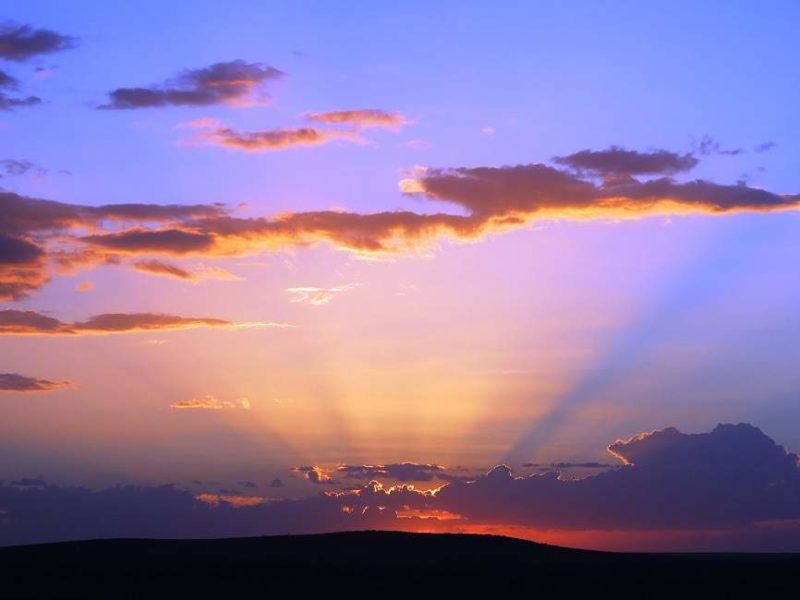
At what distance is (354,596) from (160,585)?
9276mm

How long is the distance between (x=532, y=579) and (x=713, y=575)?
47.1 ft

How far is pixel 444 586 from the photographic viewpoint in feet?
178

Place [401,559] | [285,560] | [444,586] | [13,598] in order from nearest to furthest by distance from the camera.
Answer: [13,598] < [444,586] < [285,560] < [401,559]

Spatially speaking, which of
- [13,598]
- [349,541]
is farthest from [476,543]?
[13,598]

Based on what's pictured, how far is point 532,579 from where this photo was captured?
58.6 m

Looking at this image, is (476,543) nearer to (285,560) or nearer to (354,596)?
(285,560)

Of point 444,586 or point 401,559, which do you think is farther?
point 401,559

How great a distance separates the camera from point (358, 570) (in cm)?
5941

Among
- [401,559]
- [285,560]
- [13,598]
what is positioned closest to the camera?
[13,598]

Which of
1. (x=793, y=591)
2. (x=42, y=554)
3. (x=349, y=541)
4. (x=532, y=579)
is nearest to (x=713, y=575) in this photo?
(x=793, y=591)

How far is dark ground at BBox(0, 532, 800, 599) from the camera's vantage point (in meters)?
51.4

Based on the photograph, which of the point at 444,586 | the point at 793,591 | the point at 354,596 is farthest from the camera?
the point at 793,591

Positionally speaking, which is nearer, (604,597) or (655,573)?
(604,597)

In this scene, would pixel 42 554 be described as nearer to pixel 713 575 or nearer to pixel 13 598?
pixel 13 598
